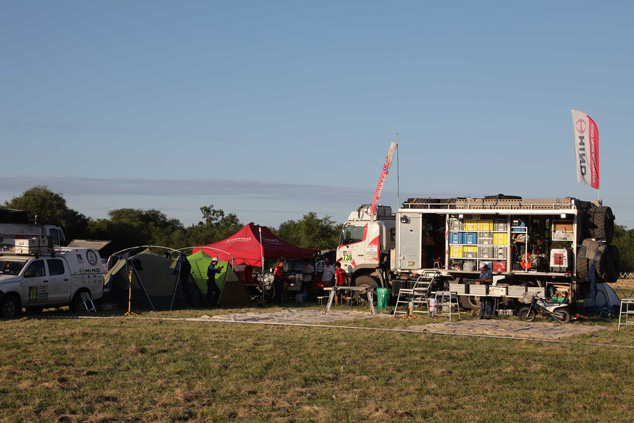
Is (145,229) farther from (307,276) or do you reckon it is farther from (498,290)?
(498,290)

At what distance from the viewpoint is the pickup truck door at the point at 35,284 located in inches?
734

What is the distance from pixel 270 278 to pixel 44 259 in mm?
9057

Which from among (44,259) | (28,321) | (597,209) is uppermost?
(597,209)

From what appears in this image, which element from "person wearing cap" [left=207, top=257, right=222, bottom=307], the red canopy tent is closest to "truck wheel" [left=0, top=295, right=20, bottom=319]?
"person wearing cap" [left=207, top=257, right=222, bottom=307]

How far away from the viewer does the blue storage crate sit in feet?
68.5

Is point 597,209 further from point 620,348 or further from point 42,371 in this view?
point 42,371

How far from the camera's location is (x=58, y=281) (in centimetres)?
1953

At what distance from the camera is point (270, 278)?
26500mm

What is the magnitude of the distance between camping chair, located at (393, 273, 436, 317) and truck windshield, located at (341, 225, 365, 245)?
9.84ft

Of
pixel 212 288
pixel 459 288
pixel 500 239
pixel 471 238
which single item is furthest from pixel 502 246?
pixel 212 288

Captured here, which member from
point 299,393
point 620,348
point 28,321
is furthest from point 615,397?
point 28,321

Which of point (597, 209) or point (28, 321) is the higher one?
point (597, 209)

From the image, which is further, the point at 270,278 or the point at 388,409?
the point at 270,278

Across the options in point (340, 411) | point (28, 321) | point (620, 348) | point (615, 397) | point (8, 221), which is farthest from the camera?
point (8, 221)
